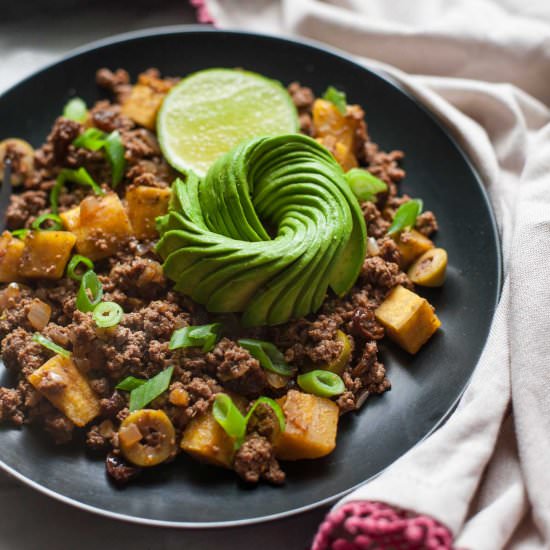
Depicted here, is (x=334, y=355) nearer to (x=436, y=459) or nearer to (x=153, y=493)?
(x=436, y=459)

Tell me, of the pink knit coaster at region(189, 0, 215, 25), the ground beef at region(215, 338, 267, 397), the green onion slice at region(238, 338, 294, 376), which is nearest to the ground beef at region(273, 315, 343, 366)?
the green onion slice at region(238, 338, 294, 376)

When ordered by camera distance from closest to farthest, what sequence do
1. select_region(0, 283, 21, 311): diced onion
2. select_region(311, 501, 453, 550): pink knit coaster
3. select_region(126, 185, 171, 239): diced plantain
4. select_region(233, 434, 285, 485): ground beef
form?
select_region(311, 501, 453, 550): pink knit coaster
select_region(233, 434, 285, 485): ground beef
select_region(0, 283, 21, 311): diced onion
select_region(126, 185, 171, 239): diced plantain

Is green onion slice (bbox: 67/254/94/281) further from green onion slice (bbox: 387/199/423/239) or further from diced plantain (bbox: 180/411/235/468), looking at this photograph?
green onion slice (bbox: 387/199/423/239)

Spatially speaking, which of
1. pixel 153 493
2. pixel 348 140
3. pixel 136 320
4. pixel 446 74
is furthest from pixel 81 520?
pixel 446 74

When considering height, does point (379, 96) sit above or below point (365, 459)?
above

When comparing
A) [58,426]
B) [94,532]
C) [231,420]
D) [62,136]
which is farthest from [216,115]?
[94,532]
